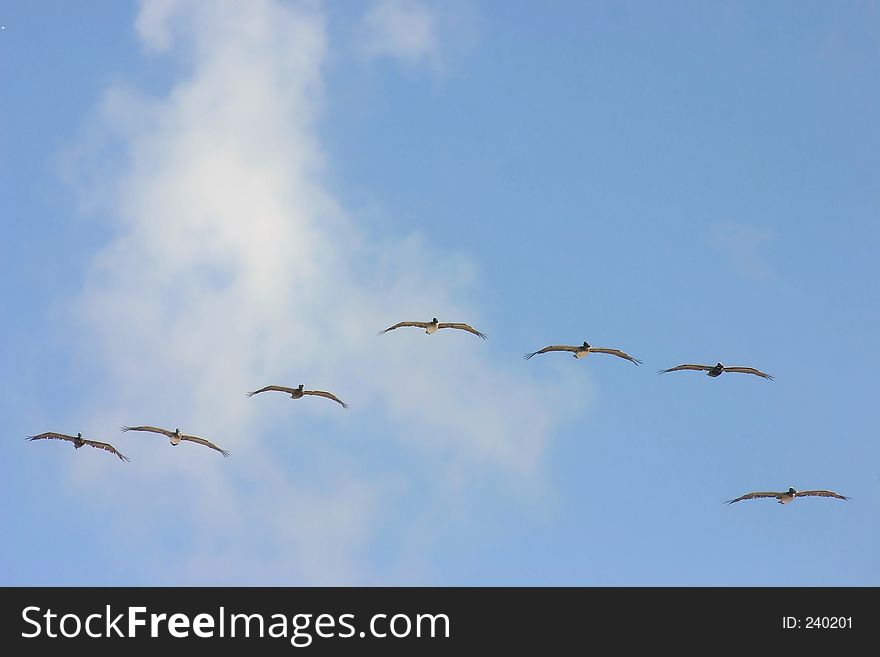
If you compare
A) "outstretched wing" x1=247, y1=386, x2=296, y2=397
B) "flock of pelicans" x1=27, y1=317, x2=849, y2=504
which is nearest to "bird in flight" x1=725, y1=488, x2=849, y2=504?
"flock of pelicans" x1=27, y1=317, x2=849, y2=504

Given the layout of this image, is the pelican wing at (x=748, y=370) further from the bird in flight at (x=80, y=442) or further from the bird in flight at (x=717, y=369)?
the bird in flight at (x=80, y=442)

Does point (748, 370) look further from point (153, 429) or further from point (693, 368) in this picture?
point (153, 429)

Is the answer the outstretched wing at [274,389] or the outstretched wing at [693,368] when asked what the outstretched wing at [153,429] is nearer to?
the outstretched wing at [274,389]

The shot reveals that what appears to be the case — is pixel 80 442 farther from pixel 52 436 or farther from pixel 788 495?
pixel 788 495

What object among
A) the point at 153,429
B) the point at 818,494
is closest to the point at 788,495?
the point at 818,494

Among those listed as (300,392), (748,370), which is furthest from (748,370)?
(300,392)

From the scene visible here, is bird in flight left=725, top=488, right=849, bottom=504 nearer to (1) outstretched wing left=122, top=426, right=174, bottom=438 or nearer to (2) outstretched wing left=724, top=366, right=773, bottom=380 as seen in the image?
(2) outstretched wing left=724, top=366, right=773, bottom=380

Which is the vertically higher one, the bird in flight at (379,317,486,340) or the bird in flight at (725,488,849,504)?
the bird in flight at (379,317,486,340)

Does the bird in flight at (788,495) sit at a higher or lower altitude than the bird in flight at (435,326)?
lower

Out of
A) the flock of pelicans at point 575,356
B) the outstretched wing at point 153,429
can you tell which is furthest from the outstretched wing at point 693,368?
the outstretched wing at point 153,429

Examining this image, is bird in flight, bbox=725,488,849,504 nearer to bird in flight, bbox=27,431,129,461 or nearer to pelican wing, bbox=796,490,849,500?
pelican wing, bbox=796,490,849,500

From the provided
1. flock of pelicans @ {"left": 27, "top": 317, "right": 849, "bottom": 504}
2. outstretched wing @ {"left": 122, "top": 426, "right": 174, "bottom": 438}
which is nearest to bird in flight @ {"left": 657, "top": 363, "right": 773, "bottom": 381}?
flock of pelicans @ {"left": 27, "top": 317, "right": 849, "bottom": 504}
